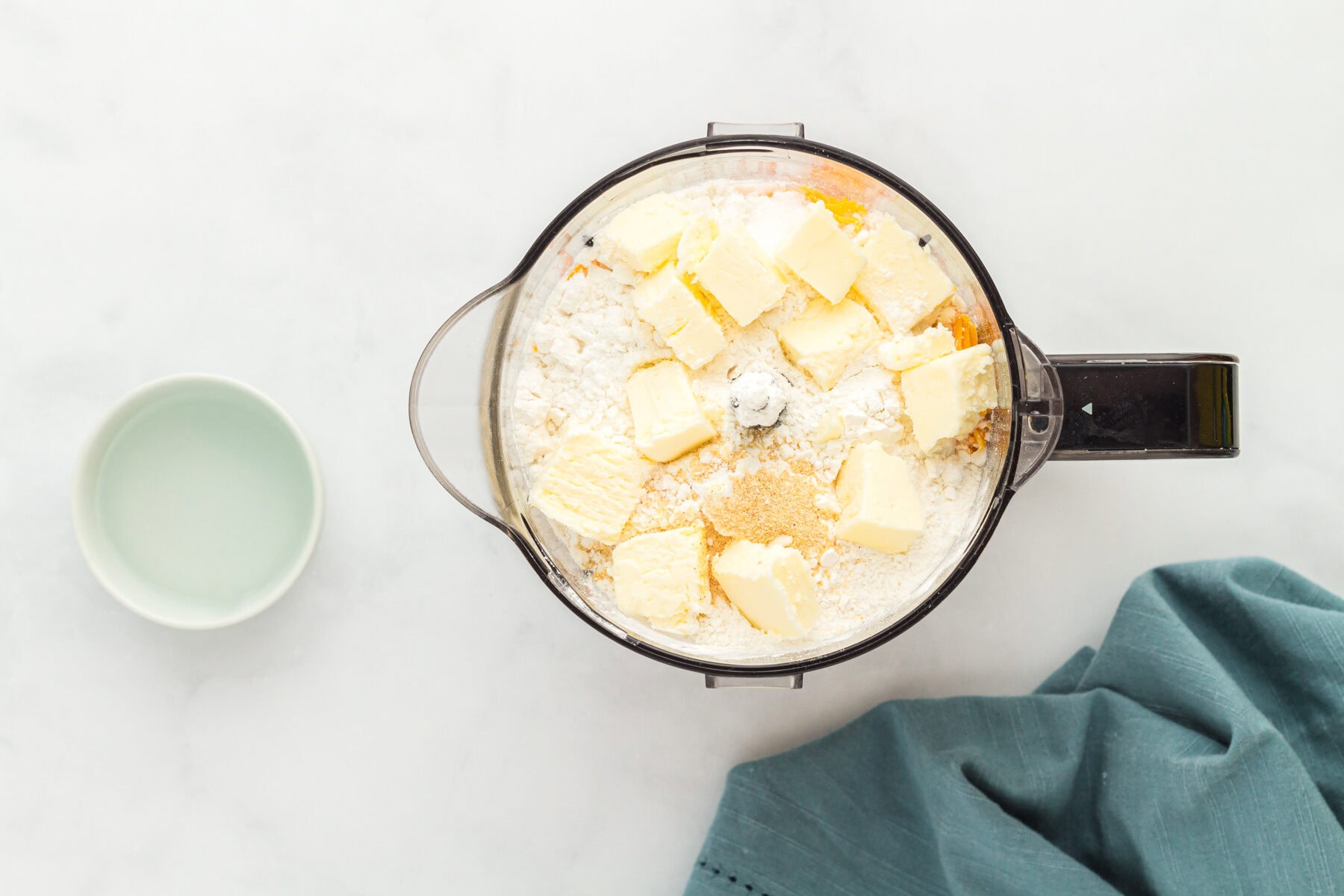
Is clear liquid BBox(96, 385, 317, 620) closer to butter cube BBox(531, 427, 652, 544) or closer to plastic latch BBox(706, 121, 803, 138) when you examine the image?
butter cube BBox(531, 427, 652, 544)

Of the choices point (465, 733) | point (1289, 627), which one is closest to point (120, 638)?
point (465, 733)

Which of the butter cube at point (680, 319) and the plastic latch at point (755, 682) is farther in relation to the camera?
the plastic latch at point (755, 682)

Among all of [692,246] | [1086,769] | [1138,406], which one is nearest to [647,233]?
[692,246]

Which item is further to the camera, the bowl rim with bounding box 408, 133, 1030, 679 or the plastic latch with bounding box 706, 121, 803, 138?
the plastic latch with bounding box 706, 121, 803, 138

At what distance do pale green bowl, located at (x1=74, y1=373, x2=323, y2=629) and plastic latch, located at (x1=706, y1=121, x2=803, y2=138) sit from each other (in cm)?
56

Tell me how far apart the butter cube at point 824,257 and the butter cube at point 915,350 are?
0.21 feet

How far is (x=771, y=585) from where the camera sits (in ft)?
2.59

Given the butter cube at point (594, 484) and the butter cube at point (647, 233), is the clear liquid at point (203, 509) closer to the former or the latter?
the butter cube at point (594, 484)

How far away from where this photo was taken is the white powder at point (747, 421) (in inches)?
32.6

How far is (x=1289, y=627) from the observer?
3.27 feet

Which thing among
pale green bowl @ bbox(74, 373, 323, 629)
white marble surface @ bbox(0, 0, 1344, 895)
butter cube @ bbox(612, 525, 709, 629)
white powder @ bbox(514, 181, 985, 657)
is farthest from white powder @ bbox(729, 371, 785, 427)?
pale green bowl @ bbox(74, 373, 323, 629)

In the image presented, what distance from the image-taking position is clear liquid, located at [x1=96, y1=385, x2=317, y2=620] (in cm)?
103

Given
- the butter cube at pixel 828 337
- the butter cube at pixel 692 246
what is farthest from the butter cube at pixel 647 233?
the butter cube at pixel 828 337

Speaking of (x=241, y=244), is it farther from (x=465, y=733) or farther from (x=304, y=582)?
A: (x=465, y=733)
